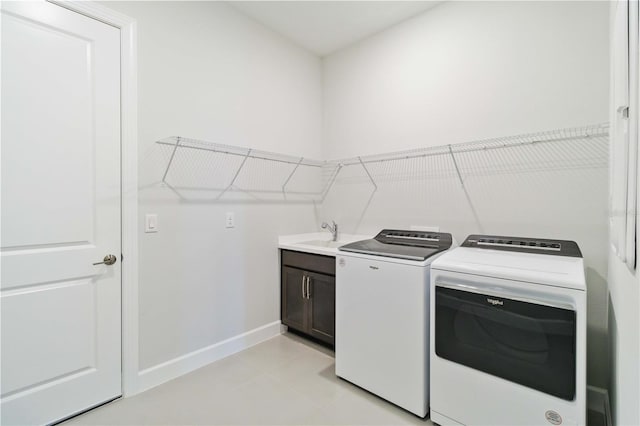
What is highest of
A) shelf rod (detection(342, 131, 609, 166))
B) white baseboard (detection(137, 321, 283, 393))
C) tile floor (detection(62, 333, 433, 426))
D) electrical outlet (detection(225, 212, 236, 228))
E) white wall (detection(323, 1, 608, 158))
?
white wall (detection(323, 1, 608, 158))

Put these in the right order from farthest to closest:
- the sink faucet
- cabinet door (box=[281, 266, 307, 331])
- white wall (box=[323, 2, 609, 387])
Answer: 1. the sink faucet
2. cabinet door (box=[281, 266, 307, 331])
3. white wall (box=[323, 2, 609, 387])

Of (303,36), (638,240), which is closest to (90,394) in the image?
(638,240)

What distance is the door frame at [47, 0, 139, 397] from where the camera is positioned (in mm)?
1871

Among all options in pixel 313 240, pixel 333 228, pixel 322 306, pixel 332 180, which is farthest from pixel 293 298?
pixel 332 180

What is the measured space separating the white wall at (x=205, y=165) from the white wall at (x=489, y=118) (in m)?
0.80

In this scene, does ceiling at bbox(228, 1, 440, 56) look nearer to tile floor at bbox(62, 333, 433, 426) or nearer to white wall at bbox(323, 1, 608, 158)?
white wall at bbox(323, 1, 608, 158)

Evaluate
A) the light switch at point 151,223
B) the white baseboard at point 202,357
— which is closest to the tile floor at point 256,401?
the white baseboard at point 202,357

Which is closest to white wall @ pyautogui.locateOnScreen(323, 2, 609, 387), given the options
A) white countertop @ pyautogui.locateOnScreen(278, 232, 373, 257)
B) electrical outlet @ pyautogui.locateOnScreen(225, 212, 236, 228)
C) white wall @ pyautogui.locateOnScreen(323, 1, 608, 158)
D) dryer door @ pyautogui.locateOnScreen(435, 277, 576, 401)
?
white wall @ pyautogui.locateOnScreen(323, 1, 608, 158)

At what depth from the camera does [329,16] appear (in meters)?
2.56

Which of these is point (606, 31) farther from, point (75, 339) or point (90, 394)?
point (90, 394)

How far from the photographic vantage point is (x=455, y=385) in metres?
1.58

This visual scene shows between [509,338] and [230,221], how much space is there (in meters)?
2.00

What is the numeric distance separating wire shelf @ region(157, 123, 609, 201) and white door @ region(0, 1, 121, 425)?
1.49 feet

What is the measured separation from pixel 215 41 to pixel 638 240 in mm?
2659
